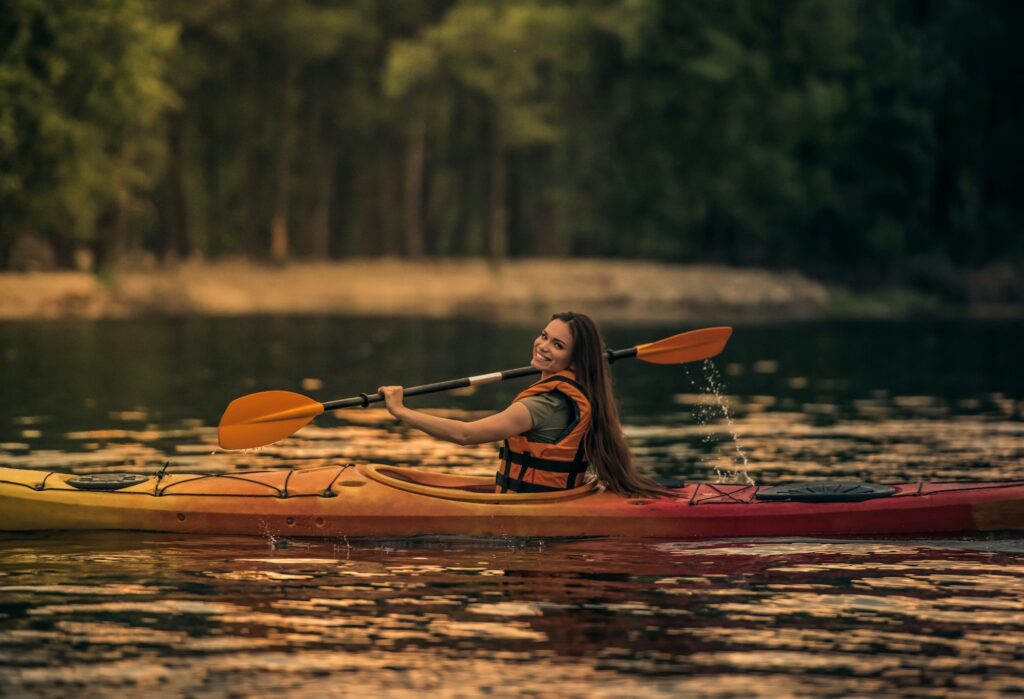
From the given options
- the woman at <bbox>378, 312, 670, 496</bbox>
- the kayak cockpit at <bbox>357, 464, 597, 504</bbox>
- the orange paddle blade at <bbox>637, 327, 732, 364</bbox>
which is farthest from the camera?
the orange paddle blade at <bbox>637, 327, 732, 364</bbox>

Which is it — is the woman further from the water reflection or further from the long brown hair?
the water reflection

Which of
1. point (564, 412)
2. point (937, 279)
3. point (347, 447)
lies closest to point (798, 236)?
point (937, 279)

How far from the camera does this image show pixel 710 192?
5456 centimetres

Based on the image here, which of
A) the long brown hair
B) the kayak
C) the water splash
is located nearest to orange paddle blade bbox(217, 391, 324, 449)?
the kayak

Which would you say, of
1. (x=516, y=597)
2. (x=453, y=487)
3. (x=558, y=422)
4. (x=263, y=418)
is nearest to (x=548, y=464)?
(x=558, y=422)

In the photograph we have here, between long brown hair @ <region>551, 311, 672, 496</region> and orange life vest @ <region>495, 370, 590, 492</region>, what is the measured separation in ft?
0.20

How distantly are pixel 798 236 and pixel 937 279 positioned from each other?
437 cm

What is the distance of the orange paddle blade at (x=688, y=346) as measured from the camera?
1240cm

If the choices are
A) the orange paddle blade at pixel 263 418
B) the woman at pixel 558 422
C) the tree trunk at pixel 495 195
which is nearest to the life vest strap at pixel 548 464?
the woman at pixel 558 422

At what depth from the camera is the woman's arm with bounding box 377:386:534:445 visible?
10.4m

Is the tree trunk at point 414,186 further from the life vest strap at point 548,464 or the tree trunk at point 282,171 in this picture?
the life vest strap at point 548,464

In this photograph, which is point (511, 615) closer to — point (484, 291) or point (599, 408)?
point (599, 408)

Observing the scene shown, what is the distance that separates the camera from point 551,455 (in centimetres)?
1091

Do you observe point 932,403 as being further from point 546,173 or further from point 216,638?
point 546,173
